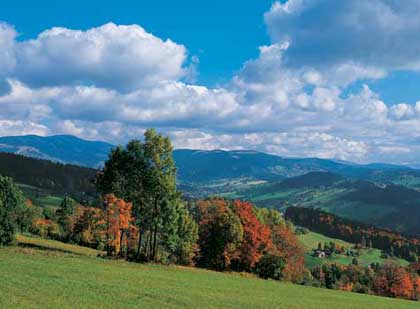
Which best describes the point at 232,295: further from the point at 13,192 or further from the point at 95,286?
the point at 13,192

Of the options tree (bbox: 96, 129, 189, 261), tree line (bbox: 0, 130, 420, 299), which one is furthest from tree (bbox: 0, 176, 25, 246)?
tree (bbox: 96, 129, 189, 261)

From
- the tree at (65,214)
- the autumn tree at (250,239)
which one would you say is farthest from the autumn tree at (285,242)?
the tree at (65,214)

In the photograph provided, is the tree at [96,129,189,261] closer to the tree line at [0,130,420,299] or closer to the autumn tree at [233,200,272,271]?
the tree line at [0,130,420,299]

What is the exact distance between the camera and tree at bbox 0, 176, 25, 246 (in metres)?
67.6

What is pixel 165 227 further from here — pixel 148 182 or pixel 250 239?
pixel 250 239

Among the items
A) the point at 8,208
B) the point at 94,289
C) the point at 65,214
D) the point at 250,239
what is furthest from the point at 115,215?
the point at 65,214

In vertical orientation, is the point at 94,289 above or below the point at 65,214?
above

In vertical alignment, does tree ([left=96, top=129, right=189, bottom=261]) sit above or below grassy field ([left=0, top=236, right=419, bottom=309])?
above

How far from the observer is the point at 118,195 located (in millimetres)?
69438

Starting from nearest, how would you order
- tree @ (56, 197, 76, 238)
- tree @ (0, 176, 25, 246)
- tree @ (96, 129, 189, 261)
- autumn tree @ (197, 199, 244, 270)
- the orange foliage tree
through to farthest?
1. the orange foliage tree
2. tree @ (96, 129, 189, 261)
3. tree @ (0, 176, 25, 246)
4. autumn tree @ (197, 199, 244, 270)
5. tree @ (56, 197, 76, 238)

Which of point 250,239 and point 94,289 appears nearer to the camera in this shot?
point 94,289

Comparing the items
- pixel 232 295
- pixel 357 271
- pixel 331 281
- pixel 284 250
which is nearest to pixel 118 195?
pixel 232 295

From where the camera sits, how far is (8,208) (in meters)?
76.4

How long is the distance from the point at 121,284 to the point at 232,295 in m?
12.4
